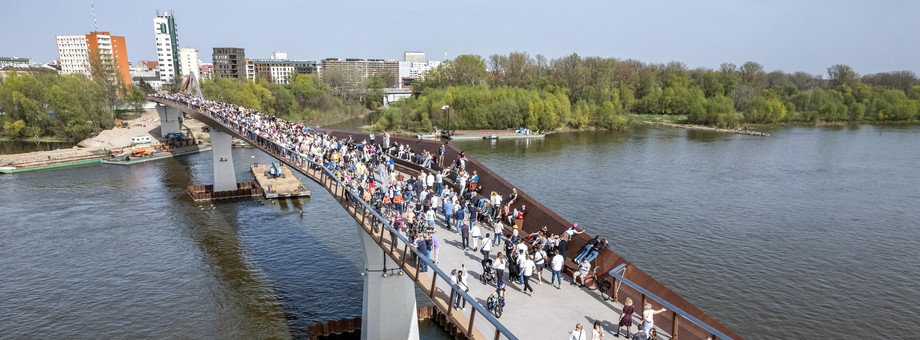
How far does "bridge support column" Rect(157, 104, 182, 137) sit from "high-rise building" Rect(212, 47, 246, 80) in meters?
106

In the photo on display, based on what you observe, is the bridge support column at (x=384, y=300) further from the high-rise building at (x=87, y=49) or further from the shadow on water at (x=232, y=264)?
the high-rise building at (x=87, y=49)

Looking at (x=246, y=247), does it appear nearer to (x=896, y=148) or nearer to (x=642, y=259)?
(x=642, y=259)

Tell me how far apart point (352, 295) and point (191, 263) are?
1180 cm

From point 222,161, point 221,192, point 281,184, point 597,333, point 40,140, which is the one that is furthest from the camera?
point 40,140

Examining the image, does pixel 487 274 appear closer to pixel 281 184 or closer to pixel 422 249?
pixel 422 249

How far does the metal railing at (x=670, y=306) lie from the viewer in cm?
1253

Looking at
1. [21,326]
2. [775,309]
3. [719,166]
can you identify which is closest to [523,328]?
[775,309]

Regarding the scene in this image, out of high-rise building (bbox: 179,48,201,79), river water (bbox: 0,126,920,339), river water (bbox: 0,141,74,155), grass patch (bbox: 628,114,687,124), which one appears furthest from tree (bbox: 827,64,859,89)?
high-rise building (bbox: 179,48,201,79)

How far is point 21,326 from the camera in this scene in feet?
82.0

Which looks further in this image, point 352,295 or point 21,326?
point 352,295

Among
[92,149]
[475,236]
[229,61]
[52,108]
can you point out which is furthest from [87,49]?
[475,236]

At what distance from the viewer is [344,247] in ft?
114

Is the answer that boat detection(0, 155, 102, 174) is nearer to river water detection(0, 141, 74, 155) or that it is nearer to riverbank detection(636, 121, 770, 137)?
river water detection(0, 141, 74, 155)

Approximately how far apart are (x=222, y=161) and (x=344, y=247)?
1930 cm
